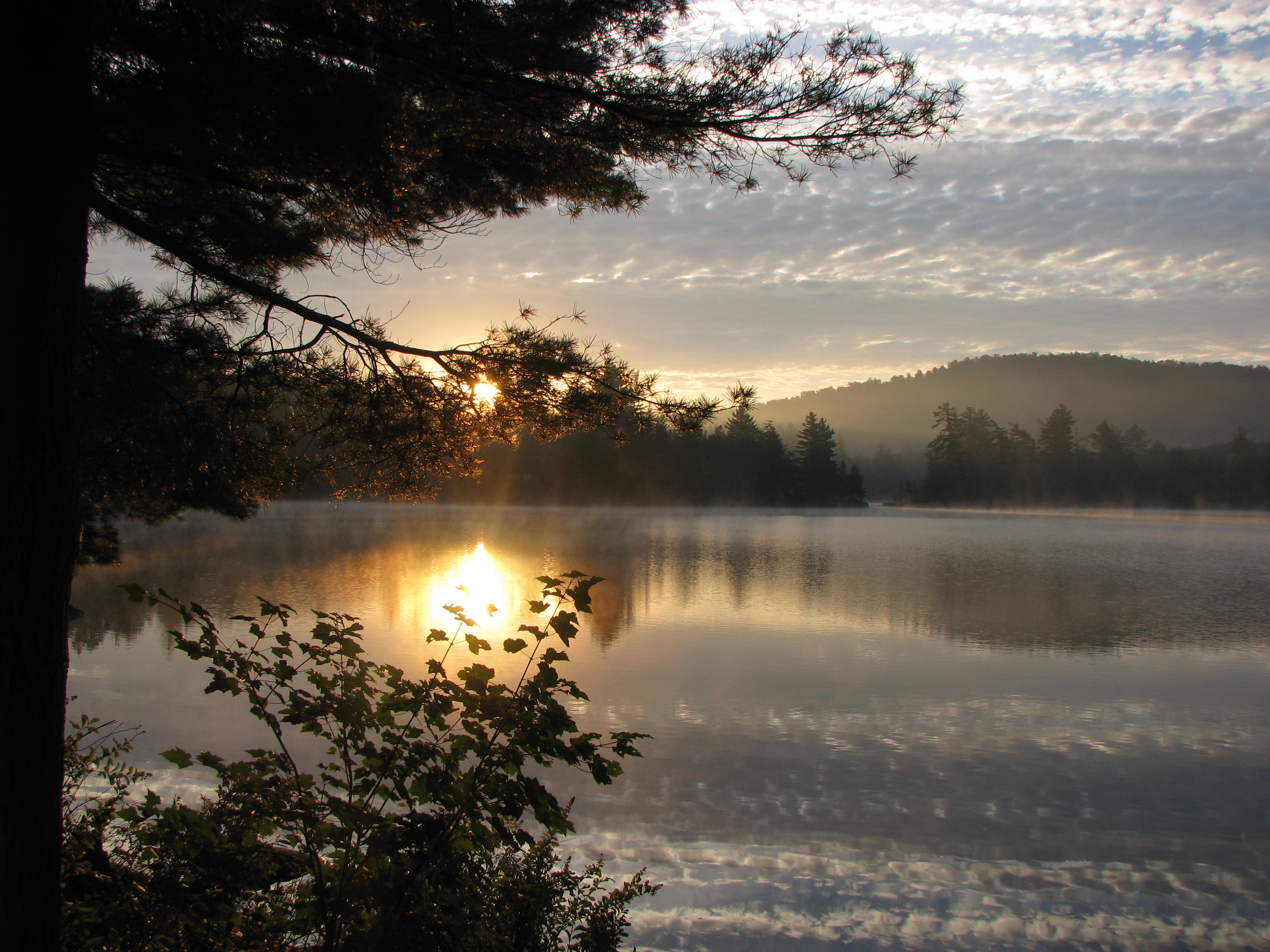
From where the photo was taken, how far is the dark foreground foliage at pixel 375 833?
2217 mm

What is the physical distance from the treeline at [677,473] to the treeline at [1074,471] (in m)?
9.43

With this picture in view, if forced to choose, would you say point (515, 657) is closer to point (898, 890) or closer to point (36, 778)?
point (898, 890)

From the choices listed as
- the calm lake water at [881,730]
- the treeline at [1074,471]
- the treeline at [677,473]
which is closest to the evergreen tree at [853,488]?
the treeline at [677,473]

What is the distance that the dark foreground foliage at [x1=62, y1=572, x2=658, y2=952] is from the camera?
2217 mm

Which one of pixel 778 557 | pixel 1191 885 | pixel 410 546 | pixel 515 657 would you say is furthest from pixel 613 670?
pixel 410 546

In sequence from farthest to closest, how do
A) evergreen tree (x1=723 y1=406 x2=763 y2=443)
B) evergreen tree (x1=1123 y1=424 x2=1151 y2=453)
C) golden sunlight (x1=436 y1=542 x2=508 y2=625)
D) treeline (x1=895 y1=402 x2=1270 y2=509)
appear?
evergreen tree (x1=1123 y1=424 x2=1151 y2=453) < evergreen tree (x1=723 y1=406 x2=763 y2=443) < treeline (x1=895 y1=402 x2=1270 y2=509) < golden sunlight (x1=436 y1=542 x2=508 y2=625)

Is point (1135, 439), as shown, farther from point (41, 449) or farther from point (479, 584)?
point (41, 449)

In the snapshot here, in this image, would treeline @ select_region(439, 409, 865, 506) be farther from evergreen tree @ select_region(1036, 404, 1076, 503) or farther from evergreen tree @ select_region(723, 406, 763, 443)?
evergreen tree @ select_region(1036, 404, 1076, 503)

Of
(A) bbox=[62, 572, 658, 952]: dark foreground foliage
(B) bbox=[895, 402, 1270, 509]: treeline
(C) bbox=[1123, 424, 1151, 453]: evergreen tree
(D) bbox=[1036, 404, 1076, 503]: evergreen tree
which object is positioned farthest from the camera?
(C) bbox=[1123, 424, 1151, 453]: evergreen tree

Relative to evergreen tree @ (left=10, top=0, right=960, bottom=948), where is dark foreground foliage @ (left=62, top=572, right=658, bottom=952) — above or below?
below

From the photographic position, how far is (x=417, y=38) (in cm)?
347

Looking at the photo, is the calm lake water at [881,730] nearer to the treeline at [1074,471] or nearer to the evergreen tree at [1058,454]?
the treeline at [1074,471]

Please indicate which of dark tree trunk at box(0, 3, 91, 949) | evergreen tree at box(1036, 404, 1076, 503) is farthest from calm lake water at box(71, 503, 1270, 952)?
evergreen tree at box(1036, 404, 1076, 503)

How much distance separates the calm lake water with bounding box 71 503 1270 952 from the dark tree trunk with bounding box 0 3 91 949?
238 cm
